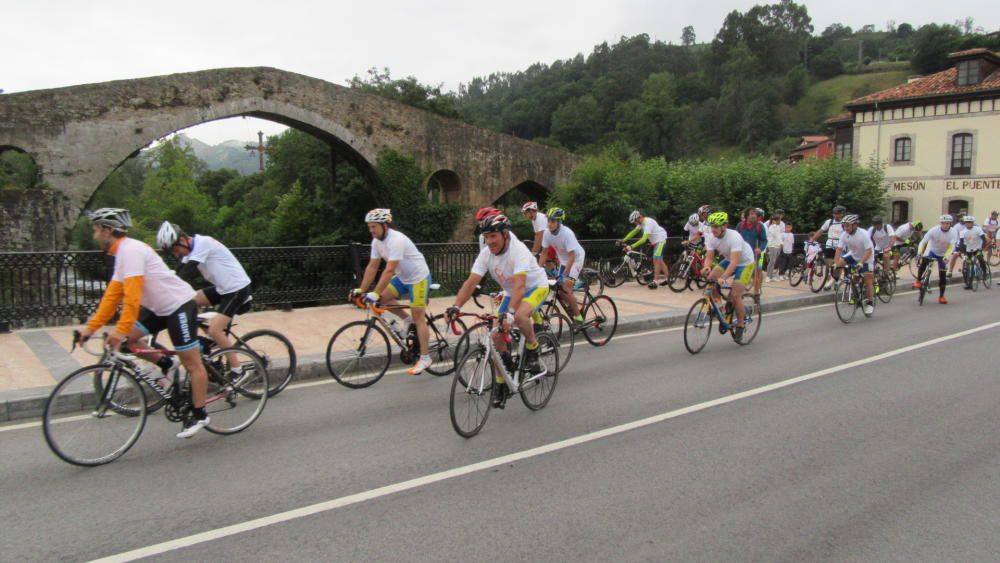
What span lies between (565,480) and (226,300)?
380cm

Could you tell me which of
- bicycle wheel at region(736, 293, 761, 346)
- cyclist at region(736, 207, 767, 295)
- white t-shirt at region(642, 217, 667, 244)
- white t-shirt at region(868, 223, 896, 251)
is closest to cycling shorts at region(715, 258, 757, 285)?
bicycle wheel at region(736, 293, 761, 346)

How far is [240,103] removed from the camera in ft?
77.6

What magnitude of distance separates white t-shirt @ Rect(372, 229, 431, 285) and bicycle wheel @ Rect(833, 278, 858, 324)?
800 cm

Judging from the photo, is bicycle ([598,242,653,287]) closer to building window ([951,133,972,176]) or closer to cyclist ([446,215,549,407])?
cyclist ([446,215,549,407])

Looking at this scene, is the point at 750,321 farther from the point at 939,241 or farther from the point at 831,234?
the point at 831,234

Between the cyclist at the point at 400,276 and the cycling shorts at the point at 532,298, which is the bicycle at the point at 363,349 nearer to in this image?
the cyclist at the point at 400,276

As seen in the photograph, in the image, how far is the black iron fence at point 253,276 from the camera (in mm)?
9727

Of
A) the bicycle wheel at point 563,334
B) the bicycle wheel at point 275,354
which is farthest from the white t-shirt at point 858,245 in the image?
the bicycle wheel at point 275,354

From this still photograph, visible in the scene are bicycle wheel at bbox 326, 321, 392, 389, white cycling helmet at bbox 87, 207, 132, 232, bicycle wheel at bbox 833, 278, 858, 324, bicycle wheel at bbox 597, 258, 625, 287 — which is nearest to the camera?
white cycling helmet at bbox 87, 207, 132, 232

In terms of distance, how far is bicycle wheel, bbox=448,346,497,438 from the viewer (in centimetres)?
537

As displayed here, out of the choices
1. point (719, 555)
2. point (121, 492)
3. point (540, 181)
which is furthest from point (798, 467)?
point (540, 181)

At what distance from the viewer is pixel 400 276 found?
7.64 meters

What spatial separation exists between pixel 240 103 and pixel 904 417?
23.1 meters

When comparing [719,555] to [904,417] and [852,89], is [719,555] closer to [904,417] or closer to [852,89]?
[904,417]
